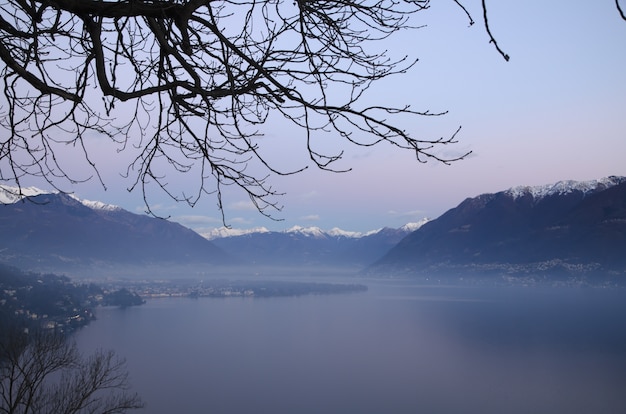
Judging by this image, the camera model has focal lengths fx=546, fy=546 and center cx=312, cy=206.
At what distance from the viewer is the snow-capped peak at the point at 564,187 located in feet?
365

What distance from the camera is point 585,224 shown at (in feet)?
306

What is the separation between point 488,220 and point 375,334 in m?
87.6

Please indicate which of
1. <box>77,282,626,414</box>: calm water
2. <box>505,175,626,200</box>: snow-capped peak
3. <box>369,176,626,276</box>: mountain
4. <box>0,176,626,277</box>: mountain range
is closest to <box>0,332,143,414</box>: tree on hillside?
<box>77,282,626,414</box>: calm water

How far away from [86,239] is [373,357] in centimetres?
11442

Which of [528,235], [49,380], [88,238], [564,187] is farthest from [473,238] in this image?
[49,380]

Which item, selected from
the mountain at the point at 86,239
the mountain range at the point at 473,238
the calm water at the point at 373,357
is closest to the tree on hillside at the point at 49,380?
the calm water at the point at 373,357

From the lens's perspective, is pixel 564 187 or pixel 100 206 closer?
pixel 564 187

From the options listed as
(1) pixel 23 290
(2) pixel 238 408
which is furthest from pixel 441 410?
(1) pixel 23 290

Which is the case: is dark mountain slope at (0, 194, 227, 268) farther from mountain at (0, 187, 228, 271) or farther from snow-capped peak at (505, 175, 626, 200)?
snow-capped peak at (505, 175, 626, 200)

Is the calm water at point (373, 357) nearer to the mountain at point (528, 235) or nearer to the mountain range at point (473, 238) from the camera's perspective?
the mountain at point (528, 235)

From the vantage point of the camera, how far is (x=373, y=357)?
1208 inches

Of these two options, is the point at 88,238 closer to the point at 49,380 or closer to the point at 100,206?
the point at 100,206

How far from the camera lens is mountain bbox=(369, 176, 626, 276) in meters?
84.9

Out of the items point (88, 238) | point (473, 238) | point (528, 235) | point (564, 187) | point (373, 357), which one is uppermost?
point (564, 187)
